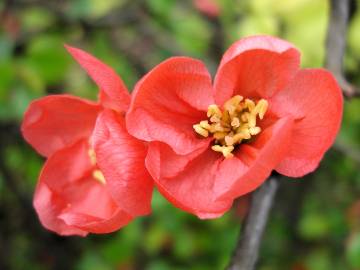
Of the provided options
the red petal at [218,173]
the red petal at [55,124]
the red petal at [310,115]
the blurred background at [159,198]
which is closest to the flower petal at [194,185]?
the red petal at [218,173]

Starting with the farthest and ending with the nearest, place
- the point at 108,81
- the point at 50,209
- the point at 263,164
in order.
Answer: the point at 50,209 → the point at 108,81 → the point at 263,164

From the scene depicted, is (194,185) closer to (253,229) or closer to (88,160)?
(253,229)

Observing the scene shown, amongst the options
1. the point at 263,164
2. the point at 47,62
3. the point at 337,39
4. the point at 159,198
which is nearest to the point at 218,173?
the point at 263,164

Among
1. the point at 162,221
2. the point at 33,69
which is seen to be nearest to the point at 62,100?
the point at 33,69

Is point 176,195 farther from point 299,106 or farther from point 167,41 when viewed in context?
point 167,41

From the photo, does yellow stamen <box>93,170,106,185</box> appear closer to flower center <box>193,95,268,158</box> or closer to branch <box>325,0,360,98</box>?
flower center <box>193,95,268,158</box>

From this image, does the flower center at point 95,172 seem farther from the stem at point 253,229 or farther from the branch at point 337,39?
the branch at point 337,39
